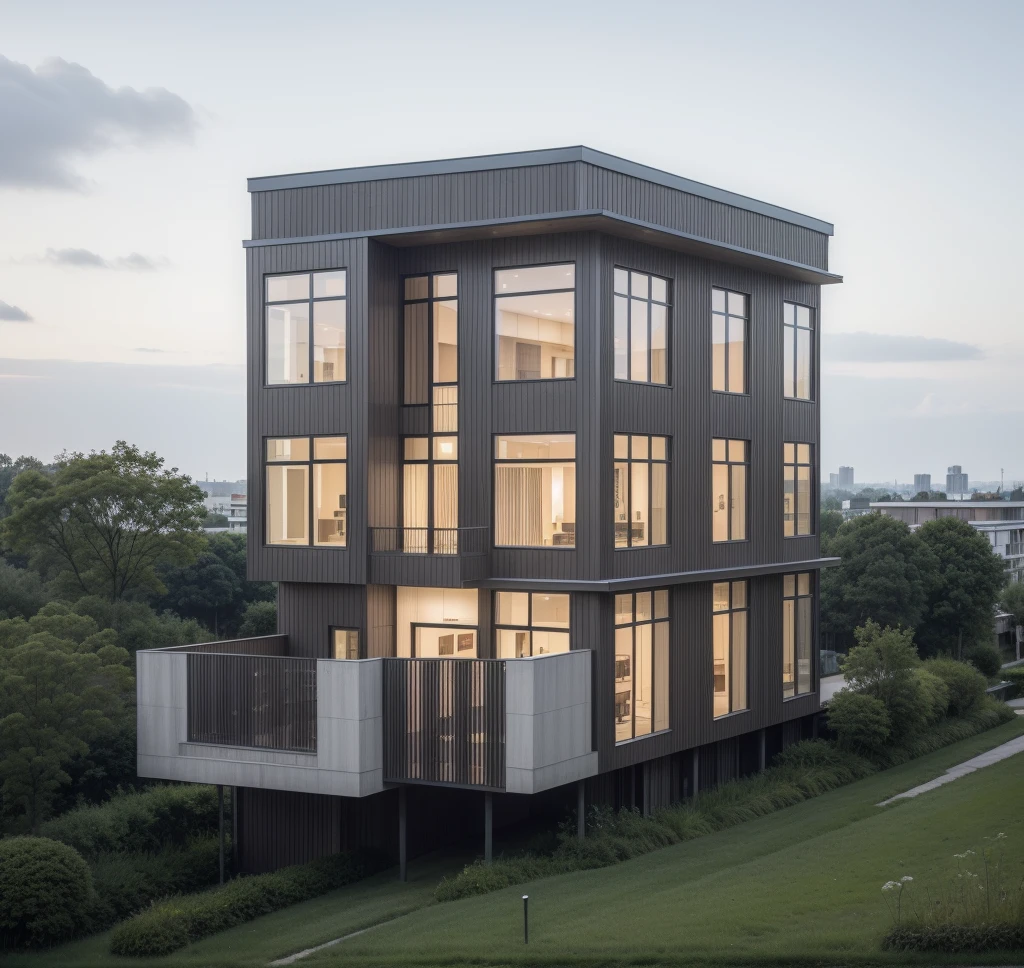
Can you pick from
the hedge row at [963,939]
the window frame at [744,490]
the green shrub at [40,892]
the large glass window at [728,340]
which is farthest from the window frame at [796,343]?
the green shrub at [40,892]

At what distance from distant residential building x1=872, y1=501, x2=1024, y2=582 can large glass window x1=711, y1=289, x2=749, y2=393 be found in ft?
243

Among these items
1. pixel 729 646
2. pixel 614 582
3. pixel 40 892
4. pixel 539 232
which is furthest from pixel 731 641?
pixel 40 892

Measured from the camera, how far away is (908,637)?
112 ft

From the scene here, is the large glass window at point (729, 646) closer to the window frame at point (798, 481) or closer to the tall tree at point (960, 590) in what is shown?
the window frame at point (798, 481)

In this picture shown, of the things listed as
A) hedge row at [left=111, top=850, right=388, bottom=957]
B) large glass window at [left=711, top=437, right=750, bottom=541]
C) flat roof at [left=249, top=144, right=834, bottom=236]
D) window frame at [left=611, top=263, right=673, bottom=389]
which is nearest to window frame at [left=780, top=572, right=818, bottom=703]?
large glass window at [left=711, top=437, right=750, bottom=541]

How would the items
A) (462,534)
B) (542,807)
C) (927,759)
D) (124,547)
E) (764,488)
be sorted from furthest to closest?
(124,547) → (927,759) → (764,488) → (542,807) → (462,534)

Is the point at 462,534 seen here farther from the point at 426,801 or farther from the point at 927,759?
the point at 927,759

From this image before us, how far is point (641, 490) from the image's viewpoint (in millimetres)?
24859

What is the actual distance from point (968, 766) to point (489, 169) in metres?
19.9

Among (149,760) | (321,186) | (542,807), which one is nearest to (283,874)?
(149,760)

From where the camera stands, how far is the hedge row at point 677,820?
21.3 m

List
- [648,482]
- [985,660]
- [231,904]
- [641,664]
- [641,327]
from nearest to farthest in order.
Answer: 1. [231,904]
2. [641,664]
3. [641,327]
4. [648,482]
5. [985,660]

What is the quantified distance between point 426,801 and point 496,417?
8.05 meters

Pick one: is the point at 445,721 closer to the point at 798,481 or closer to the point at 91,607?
the point at 798,481
